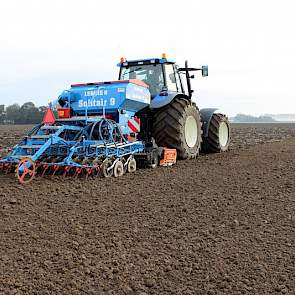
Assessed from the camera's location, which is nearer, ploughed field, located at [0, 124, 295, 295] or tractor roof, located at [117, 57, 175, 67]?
ploughed field, located at [0, 124, 295, 295]

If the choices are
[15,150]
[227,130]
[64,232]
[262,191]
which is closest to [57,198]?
[64,232]

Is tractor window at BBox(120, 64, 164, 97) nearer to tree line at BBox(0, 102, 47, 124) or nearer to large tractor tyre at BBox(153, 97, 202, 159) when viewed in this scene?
large tractor tyre at BBox(153, 97, 202, 159)

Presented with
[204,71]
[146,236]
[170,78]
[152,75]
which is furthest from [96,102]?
[146,236]

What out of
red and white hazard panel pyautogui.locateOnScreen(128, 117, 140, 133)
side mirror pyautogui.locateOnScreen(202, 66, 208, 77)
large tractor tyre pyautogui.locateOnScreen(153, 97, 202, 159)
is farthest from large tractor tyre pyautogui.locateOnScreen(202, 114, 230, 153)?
red and white hazard panel pyautogui.locateOnScreen(128, 117, 140, 133)

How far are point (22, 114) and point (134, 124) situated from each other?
29.5 metres

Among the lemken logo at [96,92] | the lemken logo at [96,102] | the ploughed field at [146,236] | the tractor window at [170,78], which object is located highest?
the tractor window at [170,78]

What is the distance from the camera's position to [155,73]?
7.79 metres

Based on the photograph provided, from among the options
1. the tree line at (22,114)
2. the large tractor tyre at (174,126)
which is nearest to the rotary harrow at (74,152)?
the large tractor tyre at (174,126)

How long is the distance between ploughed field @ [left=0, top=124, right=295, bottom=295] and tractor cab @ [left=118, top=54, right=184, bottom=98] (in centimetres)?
288

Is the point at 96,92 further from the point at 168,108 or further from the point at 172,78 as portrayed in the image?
the point at 172,78

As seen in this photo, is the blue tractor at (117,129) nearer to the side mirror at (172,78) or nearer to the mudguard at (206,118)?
the side mirror at (172,78)

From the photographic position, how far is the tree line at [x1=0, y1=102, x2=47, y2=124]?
3323 cm

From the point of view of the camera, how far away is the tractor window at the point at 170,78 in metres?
7.80

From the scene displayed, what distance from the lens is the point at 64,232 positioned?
3.35 m
